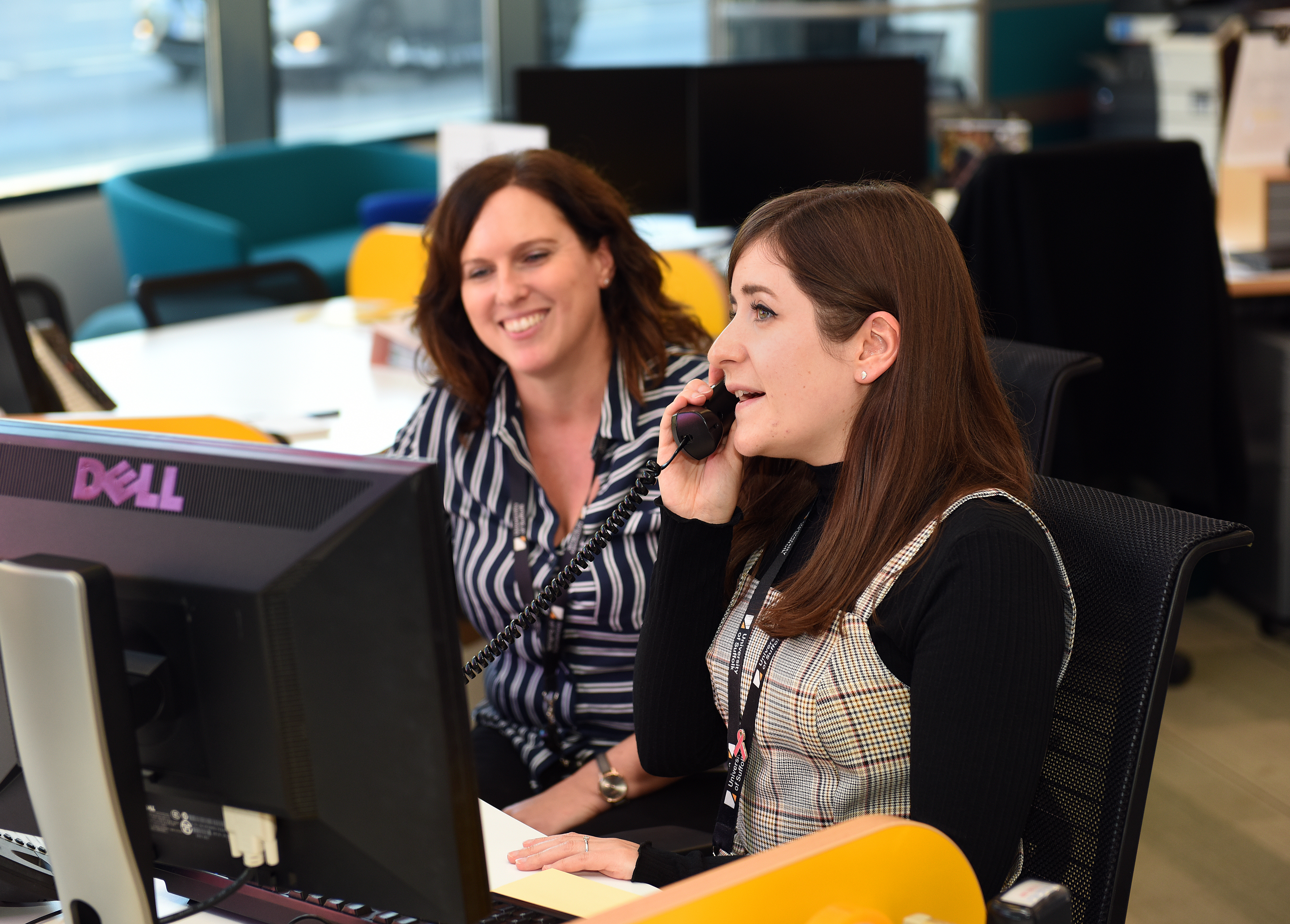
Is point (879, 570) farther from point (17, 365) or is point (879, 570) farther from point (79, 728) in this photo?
point (17, 365)

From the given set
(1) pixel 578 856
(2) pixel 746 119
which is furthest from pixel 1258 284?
(1) pixel 578 856

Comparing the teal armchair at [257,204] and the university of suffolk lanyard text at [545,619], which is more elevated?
the teal armchair at [257,204]

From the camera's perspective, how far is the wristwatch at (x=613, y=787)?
1.56 meters

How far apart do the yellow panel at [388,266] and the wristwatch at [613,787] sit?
191 cm

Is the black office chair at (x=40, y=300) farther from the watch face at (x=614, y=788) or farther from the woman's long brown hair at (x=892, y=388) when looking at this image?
the woman's long brown hair at (x=892, y=388)

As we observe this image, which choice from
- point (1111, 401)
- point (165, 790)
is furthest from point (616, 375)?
point (1111, 401)

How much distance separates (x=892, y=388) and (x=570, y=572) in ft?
1.71

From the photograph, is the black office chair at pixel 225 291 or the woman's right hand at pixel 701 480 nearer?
the woman's right hand at pixel 701 480

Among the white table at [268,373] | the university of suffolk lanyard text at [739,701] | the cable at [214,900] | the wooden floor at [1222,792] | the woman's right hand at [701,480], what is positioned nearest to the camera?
the cable at [214,900]

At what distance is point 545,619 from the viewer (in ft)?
5.33

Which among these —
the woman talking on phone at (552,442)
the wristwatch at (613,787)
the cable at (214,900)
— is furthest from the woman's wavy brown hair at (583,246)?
the cable at (214,900)

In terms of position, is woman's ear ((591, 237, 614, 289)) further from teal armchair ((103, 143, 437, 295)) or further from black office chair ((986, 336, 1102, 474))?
teal armchair ((103, 143, 437, 295))

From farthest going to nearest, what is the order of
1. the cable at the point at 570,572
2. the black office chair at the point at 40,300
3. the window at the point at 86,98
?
the window at the point at 86,98 → the black office chair at the point at 40,300 → the cable at the point at 570,572

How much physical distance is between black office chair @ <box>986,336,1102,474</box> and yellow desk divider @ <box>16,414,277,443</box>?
0.97 meters
